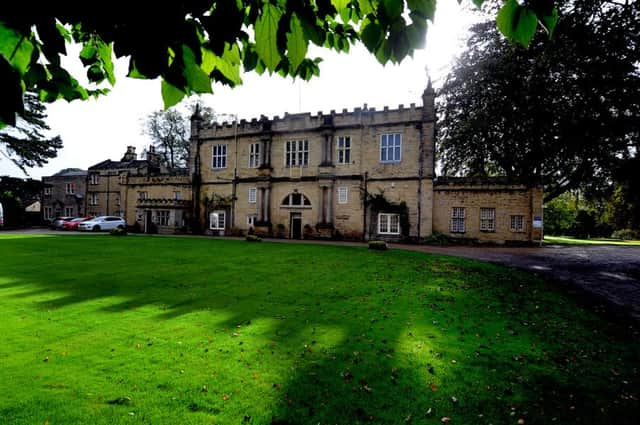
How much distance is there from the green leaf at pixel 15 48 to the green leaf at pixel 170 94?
0.46m

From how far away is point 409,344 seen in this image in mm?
5875

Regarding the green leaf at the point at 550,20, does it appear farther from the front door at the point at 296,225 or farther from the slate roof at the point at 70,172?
the slate roof at the point at 70,172

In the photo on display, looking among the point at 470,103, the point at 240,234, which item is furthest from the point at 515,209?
the point at 240,234

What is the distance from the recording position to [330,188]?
29484mm

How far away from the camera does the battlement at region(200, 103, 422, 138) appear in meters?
27.7

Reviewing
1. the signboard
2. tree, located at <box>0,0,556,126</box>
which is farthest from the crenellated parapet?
tree, located at <box>0,0,556,126</box>

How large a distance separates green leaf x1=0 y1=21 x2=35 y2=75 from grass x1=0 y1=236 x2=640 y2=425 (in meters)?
3.66

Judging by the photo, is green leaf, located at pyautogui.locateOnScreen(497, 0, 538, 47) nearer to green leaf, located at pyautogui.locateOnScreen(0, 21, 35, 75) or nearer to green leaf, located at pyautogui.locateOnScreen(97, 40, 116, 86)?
green leaf, located at pyautogui.locateOnScreen(0, 21, 35, 75)

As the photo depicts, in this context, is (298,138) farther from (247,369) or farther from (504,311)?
(247,369)

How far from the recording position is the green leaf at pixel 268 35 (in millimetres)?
1569

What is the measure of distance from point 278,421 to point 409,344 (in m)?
2.92

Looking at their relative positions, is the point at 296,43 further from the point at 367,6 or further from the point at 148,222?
the point at 148,222

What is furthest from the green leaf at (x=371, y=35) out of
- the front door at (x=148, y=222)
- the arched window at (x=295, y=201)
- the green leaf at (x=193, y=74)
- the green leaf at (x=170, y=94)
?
the front door at (x=148, y=222)

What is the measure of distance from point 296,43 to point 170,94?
0.61 meters
